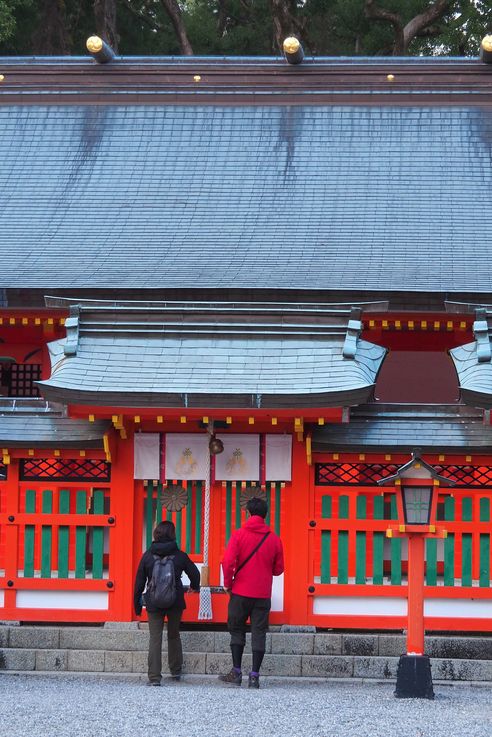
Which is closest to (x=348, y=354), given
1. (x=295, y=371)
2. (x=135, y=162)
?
(x=295, y=371)

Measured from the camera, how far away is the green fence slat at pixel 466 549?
10266 mm

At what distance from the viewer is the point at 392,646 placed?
396 inches

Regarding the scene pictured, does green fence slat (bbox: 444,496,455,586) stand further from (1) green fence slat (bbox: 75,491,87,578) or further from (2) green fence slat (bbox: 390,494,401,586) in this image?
(1) green fence slat (bbox: 75,491,87,578)

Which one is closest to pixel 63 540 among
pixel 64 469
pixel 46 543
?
pixel 46 543

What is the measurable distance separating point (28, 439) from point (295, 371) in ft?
7.88

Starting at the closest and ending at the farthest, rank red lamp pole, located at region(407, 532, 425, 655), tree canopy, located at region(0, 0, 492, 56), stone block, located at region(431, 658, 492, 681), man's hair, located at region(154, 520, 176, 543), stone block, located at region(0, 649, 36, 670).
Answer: red lamp pole, located at region(407, 532, 425, 655), man's hair, located at region(154, 520, 176, 543), stone block, located at region(431, 658, 492, 681), stone block, located at region(0, 649, 36, 670), tree canopy, located at region(0, 0, 492, 56)

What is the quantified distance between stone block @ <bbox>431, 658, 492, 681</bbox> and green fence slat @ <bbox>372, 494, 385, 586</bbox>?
0.90 meters

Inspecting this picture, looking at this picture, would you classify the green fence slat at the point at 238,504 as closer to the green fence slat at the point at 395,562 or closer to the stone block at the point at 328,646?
the stone block at the point at 328,646

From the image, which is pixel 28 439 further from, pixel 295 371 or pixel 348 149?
pixel 348 149

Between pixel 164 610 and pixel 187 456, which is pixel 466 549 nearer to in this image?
pixel 187 456

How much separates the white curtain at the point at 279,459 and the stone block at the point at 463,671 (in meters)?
2.05

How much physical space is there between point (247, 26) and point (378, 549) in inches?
892

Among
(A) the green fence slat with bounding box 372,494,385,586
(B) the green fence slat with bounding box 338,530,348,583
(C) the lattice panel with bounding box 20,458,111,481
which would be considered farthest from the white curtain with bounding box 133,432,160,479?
(A) the green fence slat with bounding box 372,494,385,586

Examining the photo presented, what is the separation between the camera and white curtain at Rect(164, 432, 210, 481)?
1059 cm
